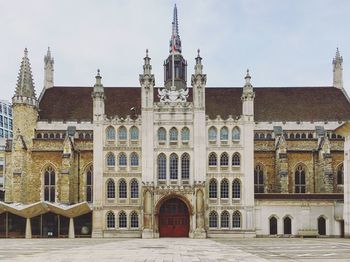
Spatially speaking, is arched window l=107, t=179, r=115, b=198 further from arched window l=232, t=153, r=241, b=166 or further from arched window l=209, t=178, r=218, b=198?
arched window l=232, t=153, r=241, b=166

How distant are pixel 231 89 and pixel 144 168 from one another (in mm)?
22266

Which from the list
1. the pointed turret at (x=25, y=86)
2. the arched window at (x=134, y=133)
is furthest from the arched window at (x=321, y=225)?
the pointed turret at (x=25, y=86)

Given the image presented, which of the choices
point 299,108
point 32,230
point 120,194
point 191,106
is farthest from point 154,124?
point 299,108

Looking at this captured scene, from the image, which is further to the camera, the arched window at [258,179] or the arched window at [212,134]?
A: the arched window at [258,179]

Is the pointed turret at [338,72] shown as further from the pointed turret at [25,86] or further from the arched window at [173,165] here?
the pointed turret at [25,86]

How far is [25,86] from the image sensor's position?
71062mm

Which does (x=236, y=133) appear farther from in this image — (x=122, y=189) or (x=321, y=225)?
(x=122, y=189)

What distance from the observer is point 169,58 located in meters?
72.9

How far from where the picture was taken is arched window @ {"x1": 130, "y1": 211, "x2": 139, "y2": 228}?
61406 millimetres

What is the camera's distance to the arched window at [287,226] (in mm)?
60344

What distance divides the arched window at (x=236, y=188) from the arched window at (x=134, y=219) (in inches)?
402

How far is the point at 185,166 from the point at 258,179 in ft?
41.5

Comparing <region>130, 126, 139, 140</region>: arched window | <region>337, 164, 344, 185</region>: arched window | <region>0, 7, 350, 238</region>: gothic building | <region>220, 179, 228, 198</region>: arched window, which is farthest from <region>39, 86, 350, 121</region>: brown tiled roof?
<region>220, 179, 228, 198</region>: arched window

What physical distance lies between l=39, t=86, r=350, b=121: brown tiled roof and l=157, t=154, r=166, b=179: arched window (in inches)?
506
